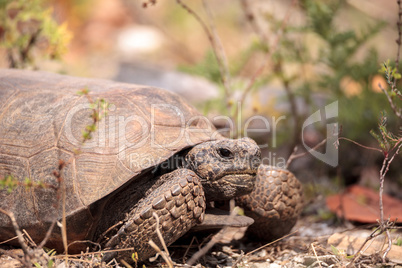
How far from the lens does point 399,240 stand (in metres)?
2.69

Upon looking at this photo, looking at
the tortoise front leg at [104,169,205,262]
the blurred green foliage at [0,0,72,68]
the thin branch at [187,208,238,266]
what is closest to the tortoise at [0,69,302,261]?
the tortoise front leg at [104,169,205,262]

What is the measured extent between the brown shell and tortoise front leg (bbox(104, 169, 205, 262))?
0.57 feet

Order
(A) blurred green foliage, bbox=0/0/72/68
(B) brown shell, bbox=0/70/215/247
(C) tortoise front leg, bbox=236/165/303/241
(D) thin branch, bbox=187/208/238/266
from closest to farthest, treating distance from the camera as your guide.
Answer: (D) thin branch, bbox=187/208/238/266 → (B) brown shell, bbox=0/70/215/247 → (C) tortoise front leg, bbox=236/165/303/241 → (A) blurred green foliage, bbox=0/0/72/68

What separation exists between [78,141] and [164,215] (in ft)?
2.21

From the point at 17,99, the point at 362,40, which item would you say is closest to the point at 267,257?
the point at 17,99

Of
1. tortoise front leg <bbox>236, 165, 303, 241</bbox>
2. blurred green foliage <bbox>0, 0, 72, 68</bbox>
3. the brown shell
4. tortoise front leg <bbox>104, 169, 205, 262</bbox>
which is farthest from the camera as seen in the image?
blurred green foliage <bbox>0, 0, 72, 68</bbox>

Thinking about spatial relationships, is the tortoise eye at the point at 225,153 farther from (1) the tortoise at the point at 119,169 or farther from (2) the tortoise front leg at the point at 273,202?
(2) the tortoise front leg at the point at 273,202

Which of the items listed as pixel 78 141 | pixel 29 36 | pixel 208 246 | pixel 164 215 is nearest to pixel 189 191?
pixel 164 215

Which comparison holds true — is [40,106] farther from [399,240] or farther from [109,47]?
[109,47]

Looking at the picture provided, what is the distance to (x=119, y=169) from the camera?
7.47 feet

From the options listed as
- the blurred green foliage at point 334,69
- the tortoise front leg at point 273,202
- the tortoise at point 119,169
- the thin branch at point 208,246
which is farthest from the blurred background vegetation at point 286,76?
the thin branch at point 208,246

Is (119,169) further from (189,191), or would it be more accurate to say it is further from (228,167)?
(228,167)

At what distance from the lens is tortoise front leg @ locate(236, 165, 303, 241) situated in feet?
8.85

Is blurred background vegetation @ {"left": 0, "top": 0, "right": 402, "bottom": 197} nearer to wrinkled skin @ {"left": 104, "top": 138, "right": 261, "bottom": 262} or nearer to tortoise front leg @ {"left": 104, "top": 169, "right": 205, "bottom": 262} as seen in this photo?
wrinkled skin @ {"left": 104, "top": 138, "right": 261, "bottom": 262}
